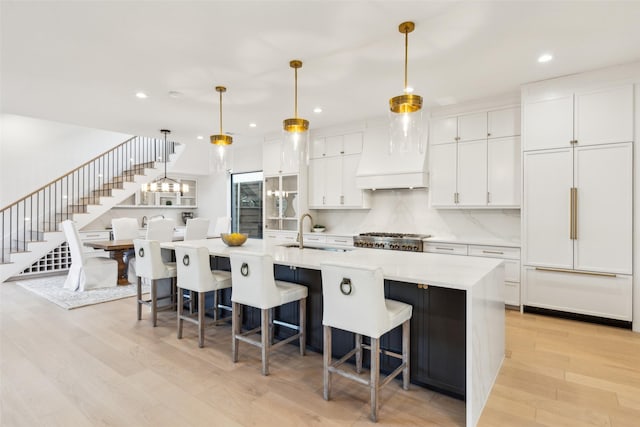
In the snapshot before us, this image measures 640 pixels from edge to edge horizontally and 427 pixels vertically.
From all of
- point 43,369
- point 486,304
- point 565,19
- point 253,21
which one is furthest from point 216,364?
point 565,19

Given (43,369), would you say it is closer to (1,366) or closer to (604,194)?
(1,366)

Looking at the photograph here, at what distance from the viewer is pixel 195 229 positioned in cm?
597

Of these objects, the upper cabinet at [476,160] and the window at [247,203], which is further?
the window at [247,203]

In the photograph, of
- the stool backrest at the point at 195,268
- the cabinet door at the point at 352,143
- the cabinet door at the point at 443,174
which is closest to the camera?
the stool backrest at the point at 195,268

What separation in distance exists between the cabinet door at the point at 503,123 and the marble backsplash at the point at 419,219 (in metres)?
1.01

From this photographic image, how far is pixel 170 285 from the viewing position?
430cm

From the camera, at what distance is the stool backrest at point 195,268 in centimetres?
303

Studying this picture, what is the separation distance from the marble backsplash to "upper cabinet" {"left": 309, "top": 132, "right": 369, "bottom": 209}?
0.99 ft

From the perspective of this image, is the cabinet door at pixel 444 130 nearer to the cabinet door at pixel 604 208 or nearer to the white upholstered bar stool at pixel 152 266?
the cabinet door at pixel 604 208

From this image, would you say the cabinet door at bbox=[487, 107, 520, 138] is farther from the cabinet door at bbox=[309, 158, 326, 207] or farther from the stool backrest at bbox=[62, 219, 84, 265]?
the stool backrest at bbox=[62, 219, 84, 265]

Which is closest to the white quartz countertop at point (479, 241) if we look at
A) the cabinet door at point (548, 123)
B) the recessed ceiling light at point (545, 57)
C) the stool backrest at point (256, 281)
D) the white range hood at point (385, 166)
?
the white range hood at point (385, 166)

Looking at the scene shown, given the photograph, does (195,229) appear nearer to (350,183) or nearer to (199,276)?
(350,183)

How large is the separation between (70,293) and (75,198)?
3299 mm

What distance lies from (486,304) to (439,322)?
1.05 ft
